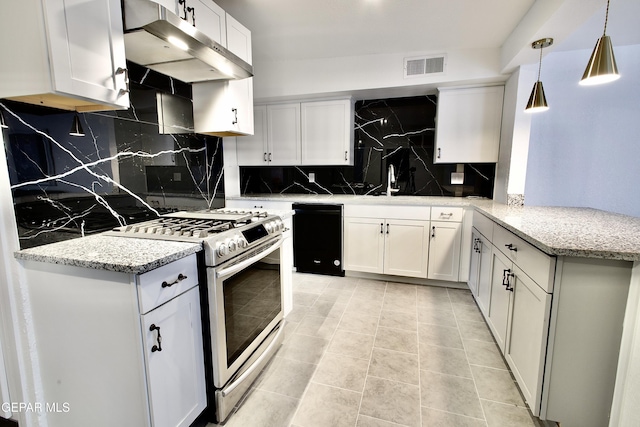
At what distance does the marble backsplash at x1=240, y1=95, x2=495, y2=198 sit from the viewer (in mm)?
3475

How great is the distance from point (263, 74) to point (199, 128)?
1.47 m

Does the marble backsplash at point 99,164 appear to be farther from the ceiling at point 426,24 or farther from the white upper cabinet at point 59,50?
the ceiling at point 426,24

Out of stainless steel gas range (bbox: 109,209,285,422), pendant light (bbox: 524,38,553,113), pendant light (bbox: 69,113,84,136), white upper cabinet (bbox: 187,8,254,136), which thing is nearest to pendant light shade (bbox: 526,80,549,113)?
pendant light (bbox: 524,38,553,113)

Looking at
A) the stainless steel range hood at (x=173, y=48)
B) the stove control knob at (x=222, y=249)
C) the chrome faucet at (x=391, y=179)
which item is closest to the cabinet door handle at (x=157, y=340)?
the stove control knob at (x=222, y=249)

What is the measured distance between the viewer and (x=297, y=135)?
3633mm

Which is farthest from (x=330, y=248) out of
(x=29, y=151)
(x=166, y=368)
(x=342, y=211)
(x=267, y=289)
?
(x=29, y=151)

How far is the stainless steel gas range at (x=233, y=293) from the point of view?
1431 millimetres

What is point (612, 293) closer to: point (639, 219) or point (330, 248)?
point (639, 219)

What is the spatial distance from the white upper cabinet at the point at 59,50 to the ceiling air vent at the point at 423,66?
2529 mm

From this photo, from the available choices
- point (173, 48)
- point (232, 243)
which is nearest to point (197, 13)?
point (173, 48)

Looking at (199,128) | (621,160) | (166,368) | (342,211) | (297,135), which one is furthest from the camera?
(297,135)

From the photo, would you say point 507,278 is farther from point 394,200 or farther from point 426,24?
point 426,24

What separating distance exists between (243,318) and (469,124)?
2.91 metres

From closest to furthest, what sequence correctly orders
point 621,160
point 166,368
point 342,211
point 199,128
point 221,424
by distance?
point 166,368 < point 221,424 < point 199,128 < point 621,160 < point 342,211
